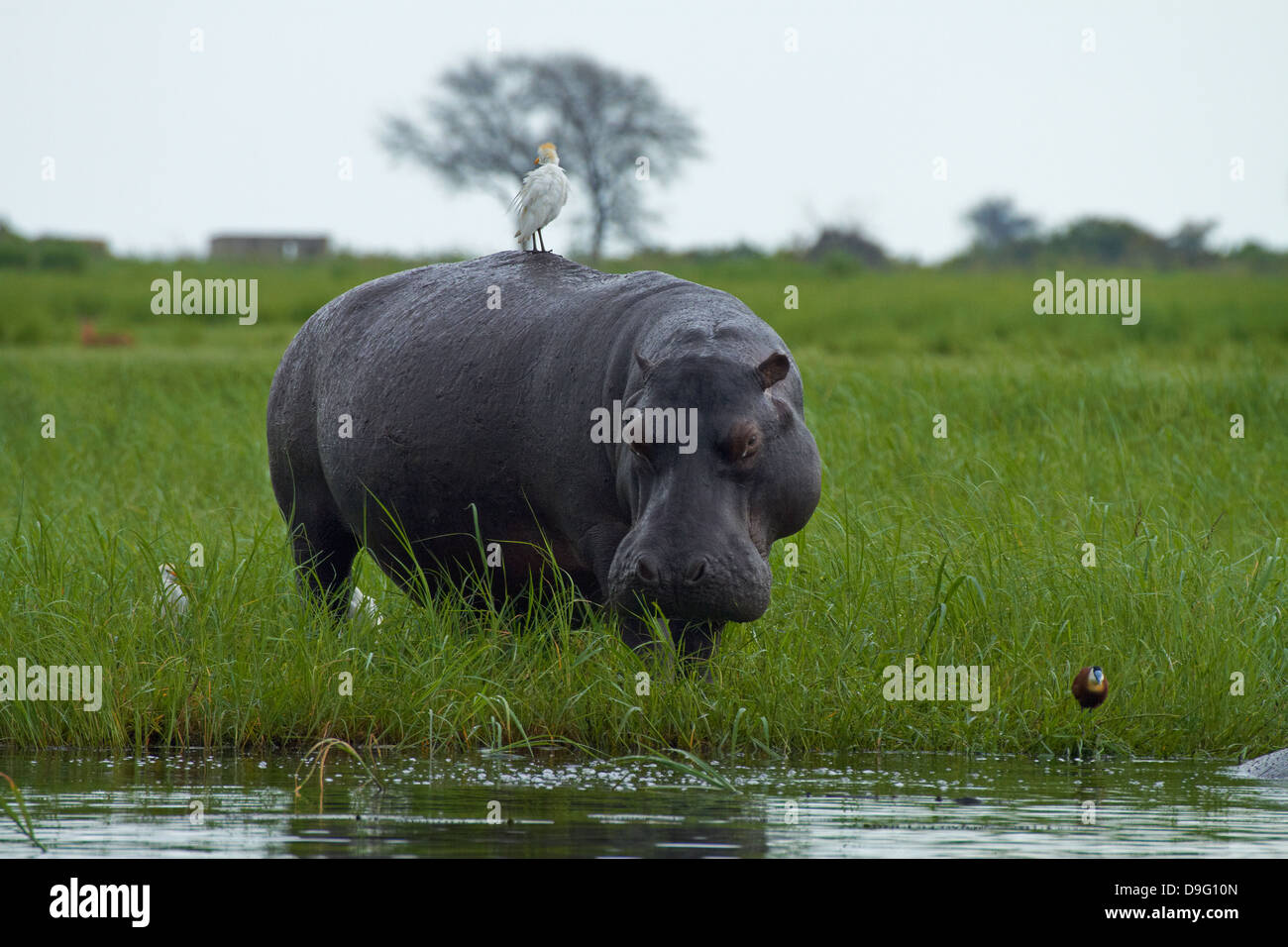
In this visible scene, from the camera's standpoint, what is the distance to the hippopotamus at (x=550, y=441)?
5.17 m

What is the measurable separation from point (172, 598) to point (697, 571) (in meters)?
2.77

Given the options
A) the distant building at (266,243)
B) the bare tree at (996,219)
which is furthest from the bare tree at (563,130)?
the bare tree at (996,219)

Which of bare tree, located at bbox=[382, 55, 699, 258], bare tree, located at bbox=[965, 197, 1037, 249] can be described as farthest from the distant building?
bare tree, located at bbox=[965, 197, 1037, 249]

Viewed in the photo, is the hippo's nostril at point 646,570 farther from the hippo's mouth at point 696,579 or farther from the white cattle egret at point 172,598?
the white cattle egret at point 172,598

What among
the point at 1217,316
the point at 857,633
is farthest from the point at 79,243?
the point at 857,633

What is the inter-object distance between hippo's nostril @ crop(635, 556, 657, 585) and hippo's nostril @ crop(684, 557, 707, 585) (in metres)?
0.10

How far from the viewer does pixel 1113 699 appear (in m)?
6.39

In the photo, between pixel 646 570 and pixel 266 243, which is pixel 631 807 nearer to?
pixel 646 570

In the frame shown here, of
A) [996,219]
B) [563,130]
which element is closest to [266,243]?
[563,130]

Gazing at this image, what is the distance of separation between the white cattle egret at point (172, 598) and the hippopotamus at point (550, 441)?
0.51 meters

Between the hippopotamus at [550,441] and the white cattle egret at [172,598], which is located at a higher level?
the hippopotamus at [550,441]
